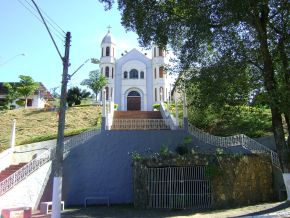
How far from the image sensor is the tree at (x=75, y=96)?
40.4 metres

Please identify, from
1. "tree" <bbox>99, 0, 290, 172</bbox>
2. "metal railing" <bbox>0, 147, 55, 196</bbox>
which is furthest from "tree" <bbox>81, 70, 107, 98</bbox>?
"tree" <bbox>99, 0, 290, 172</bbox>

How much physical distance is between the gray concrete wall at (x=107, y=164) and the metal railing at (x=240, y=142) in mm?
1227

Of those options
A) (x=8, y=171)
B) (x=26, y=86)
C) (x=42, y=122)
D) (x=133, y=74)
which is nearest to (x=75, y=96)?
(x=26, y=86)

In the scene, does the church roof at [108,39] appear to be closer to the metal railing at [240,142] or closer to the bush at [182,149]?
the metal railing at [240,142]

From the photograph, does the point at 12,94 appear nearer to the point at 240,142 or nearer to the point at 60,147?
the point at 240,142

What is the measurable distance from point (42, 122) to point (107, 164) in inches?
557

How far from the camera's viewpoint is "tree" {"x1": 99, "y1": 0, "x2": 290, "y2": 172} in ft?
42.0

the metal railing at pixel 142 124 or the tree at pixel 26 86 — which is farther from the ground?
the tree at pixel 26 86

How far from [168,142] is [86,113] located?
51.1 feet

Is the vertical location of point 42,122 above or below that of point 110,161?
above

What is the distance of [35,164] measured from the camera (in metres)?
16.5

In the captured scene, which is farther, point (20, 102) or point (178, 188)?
point (20, 102)

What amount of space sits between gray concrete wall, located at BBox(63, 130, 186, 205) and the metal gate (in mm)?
2594

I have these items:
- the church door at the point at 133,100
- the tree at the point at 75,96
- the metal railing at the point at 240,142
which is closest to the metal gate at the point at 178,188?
the metal railing at the point at 240,142
